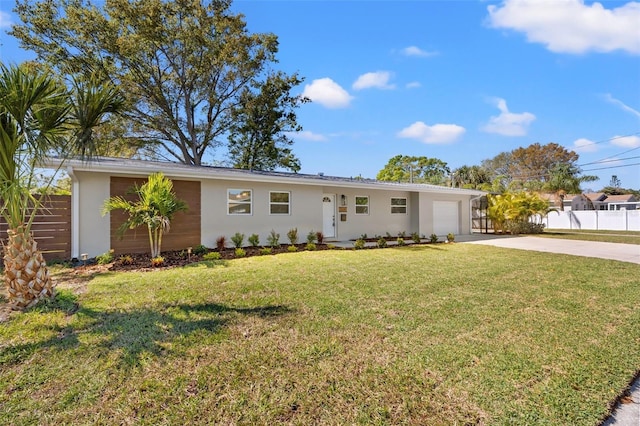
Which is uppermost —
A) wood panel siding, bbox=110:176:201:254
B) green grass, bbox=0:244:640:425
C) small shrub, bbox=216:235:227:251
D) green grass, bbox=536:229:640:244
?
wood panel siding, bbox=110:176:201:254

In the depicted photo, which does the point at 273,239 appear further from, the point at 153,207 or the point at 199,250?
the point at 153,207

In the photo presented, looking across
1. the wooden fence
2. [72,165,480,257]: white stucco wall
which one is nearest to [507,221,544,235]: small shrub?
[72,165,480,257]: white stucco wall

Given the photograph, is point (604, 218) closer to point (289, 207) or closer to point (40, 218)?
point (289, 207)

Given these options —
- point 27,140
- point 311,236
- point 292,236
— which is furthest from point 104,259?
point 311,236

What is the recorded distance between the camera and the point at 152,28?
17.2 metres

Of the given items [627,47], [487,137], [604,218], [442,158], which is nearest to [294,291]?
[627,47]

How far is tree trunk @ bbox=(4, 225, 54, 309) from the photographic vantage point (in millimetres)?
4480

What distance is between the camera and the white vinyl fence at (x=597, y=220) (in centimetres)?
2253

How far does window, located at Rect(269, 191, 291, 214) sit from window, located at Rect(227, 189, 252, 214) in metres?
0.88

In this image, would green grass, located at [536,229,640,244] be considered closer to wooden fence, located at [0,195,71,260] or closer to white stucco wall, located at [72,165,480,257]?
white stucco wall, located at [72,165,480,257]

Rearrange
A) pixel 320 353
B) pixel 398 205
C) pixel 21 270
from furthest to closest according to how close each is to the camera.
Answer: pixel 398 205, pixel 21 270, pixel 320 353

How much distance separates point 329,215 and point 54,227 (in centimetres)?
944

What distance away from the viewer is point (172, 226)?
10.0 meters

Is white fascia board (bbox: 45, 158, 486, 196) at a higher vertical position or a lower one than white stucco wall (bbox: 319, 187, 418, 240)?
higher
